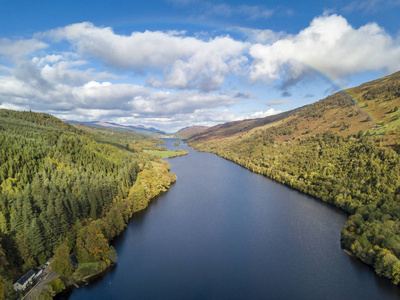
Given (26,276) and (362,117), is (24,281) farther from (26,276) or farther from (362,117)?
(362,117)

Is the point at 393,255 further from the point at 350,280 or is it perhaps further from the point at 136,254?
the point at 136,254

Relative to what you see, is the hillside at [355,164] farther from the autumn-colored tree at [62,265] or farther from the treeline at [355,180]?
the autumn-colored tree at [62,265]

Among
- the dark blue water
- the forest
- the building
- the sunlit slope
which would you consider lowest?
the dark blue water

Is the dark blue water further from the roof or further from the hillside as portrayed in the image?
the roof

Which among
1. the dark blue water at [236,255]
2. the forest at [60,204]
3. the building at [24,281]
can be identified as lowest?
the dark blue water at [236,255]

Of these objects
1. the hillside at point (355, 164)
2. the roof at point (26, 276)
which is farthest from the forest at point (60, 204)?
the hillside at point (355, 164)

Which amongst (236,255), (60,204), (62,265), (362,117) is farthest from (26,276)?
(362,117)

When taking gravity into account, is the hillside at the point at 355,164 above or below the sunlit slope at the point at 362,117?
below

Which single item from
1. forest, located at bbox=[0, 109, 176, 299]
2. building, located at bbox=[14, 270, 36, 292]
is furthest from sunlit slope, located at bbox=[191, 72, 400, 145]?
building, located at bbox=[14, 270, 36, 292]
